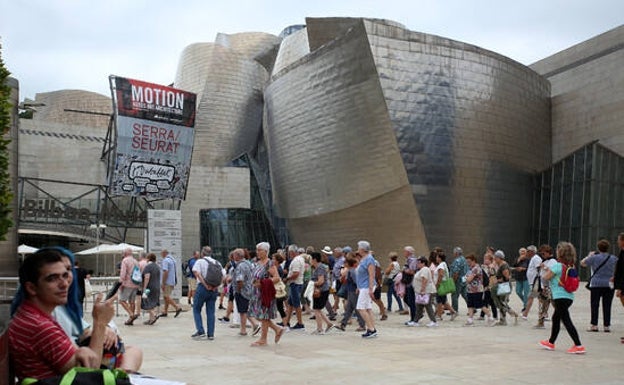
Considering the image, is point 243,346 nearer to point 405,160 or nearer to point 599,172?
point 405,160

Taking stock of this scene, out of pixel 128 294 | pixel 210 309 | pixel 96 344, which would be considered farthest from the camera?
pixel 128 294

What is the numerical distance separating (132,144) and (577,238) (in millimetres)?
18539

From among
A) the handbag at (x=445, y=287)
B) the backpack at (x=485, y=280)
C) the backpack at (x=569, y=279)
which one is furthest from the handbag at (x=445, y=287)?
the backpack at (x=569, y=279)

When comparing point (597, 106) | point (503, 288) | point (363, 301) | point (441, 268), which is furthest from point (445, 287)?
point (597, 106)

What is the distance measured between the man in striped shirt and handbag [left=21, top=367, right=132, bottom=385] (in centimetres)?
10

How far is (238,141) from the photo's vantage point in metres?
44.7

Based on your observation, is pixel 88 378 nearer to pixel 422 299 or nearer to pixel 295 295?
pixel 295 295

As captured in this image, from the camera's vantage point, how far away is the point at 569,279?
7648 millimetres

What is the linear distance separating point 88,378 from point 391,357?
5626mm

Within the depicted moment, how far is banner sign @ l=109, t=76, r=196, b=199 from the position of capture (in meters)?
25.0

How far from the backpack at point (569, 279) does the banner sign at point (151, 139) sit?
18.4 meters

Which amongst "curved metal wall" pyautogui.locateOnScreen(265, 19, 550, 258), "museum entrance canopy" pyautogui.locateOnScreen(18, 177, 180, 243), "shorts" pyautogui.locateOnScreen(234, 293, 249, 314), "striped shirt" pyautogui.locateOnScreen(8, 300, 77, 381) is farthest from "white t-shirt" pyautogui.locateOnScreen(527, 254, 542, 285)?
"museum entrance canopy" pyautogui.locateOnScreen(18, 177, 180, 243)

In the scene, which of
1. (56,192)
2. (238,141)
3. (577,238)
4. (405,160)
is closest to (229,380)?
(405,160)

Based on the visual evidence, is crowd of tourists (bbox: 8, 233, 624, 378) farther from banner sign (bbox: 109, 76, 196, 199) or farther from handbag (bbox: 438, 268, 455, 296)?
banner sign (bbox: 109, 76, 196, 199)
